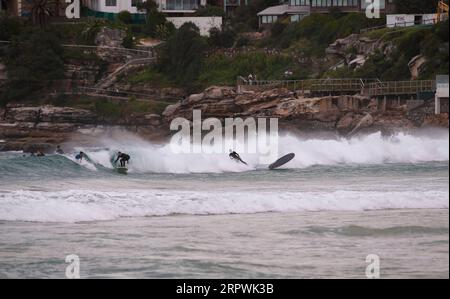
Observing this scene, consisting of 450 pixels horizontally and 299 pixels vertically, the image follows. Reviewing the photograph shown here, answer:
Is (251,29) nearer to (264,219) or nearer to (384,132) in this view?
(384,132)

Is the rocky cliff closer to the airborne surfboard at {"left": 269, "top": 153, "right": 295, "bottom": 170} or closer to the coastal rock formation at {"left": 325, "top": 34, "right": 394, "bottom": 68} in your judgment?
the coastal rock formation at {"left": 325, "top": 34, "right": 394, "bottom": 68}

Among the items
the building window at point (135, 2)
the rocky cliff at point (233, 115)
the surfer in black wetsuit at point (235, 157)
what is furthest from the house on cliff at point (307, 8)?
the surfer in black wetsuit at point (235, 157)

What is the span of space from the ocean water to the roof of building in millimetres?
36170

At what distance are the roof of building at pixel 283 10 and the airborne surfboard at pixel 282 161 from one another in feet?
107

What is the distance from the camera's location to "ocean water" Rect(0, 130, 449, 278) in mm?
24484

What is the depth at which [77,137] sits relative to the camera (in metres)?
Result: 76.2

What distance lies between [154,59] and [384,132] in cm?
2400

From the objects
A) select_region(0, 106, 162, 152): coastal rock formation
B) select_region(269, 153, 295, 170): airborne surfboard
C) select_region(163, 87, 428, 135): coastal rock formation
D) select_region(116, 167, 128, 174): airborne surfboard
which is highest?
select_region(163, 87, 428, 135): coastal rock formation

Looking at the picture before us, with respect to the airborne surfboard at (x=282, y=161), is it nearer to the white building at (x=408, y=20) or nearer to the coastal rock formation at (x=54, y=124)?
the coastal rock formation at (x=54, y=124)

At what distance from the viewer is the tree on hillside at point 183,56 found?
81.2 metres

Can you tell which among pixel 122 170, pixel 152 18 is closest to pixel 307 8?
pixel 152 18

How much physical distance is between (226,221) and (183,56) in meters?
51.3

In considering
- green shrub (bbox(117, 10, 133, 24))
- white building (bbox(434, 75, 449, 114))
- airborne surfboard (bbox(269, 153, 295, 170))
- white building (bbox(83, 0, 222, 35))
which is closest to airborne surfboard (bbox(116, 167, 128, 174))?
airborne surfboard (bbox(269, 153, 295, 170))
